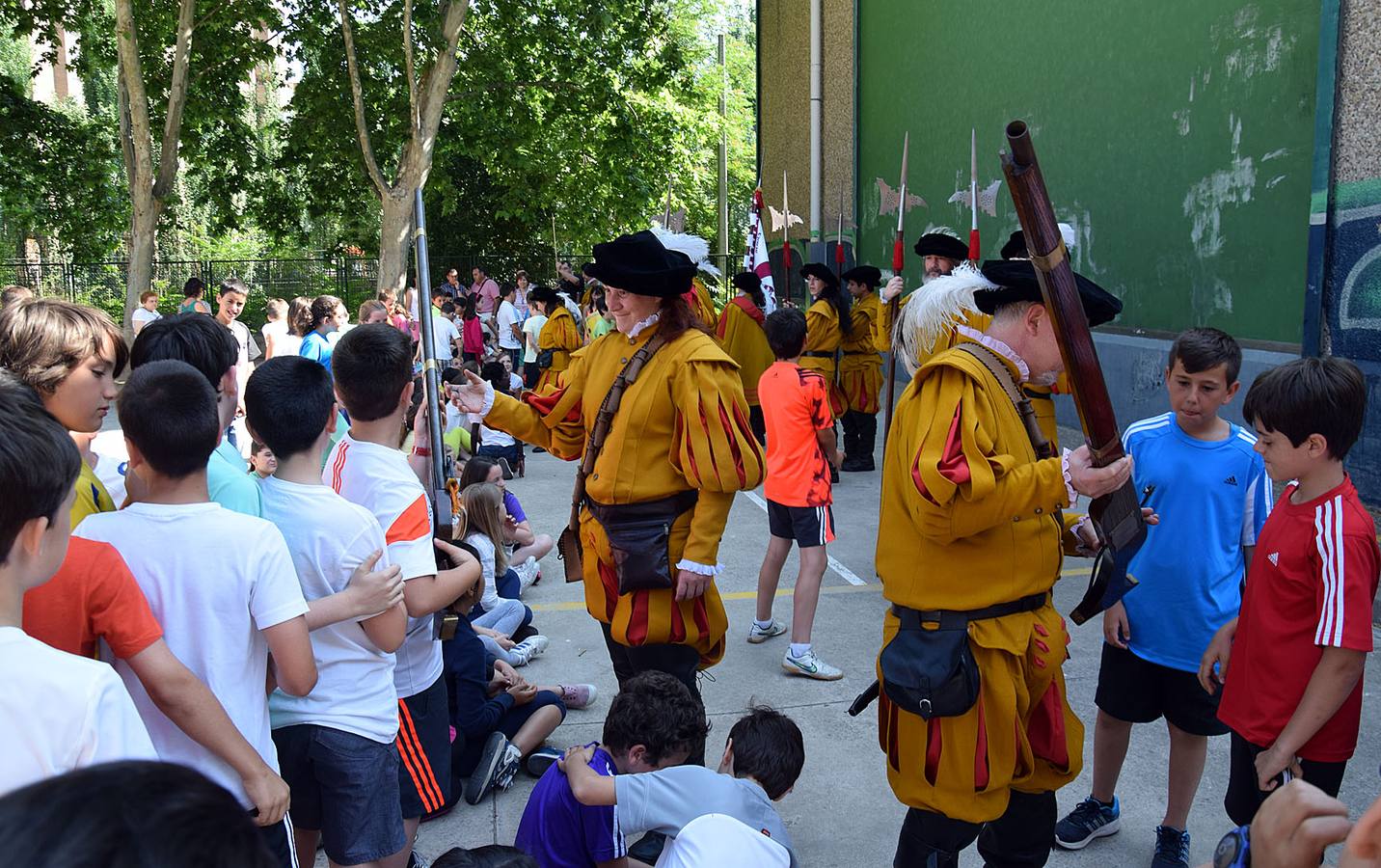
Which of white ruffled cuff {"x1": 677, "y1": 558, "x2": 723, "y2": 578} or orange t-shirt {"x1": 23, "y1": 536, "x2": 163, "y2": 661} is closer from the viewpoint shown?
orange t-shirt {"x1": 23, "y1": 536, "x2": 163, "y2": 661}

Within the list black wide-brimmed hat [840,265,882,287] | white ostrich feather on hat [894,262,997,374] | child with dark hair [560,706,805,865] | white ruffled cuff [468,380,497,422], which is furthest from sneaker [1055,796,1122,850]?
black wide-brimmed hat [840,265,882,287]

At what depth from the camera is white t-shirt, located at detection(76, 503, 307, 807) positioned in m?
2.08

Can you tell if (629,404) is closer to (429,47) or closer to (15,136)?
(429,47)

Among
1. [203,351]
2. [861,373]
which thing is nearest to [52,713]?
[203,351]

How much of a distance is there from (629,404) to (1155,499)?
5.52ft

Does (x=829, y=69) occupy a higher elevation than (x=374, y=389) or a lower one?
higher

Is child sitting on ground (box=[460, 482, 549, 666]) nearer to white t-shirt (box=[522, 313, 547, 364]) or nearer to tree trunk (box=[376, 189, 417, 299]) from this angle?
white t-shirt (box=[522, 313, 547, 364])

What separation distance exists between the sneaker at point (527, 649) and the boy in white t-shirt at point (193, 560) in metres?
2.92

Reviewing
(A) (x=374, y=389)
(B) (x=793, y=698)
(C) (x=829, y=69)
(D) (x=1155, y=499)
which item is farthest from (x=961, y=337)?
(C) (x=829, y=69)

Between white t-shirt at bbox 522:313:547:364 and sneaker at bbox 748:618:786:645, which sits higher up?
white t-shirt at bbox 522:313:547:364

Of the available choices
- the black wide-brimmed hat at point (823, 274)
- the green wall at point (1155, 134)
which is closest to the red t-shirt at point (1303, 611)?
→ the green wall at point (1155, 134)

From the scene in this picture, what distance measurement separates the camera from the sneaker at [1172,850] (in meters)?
3.31

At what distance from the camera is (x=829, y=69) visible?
53.6ft

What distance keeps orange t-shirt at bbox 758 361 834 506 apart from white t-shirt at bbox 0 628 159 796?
156 inches
